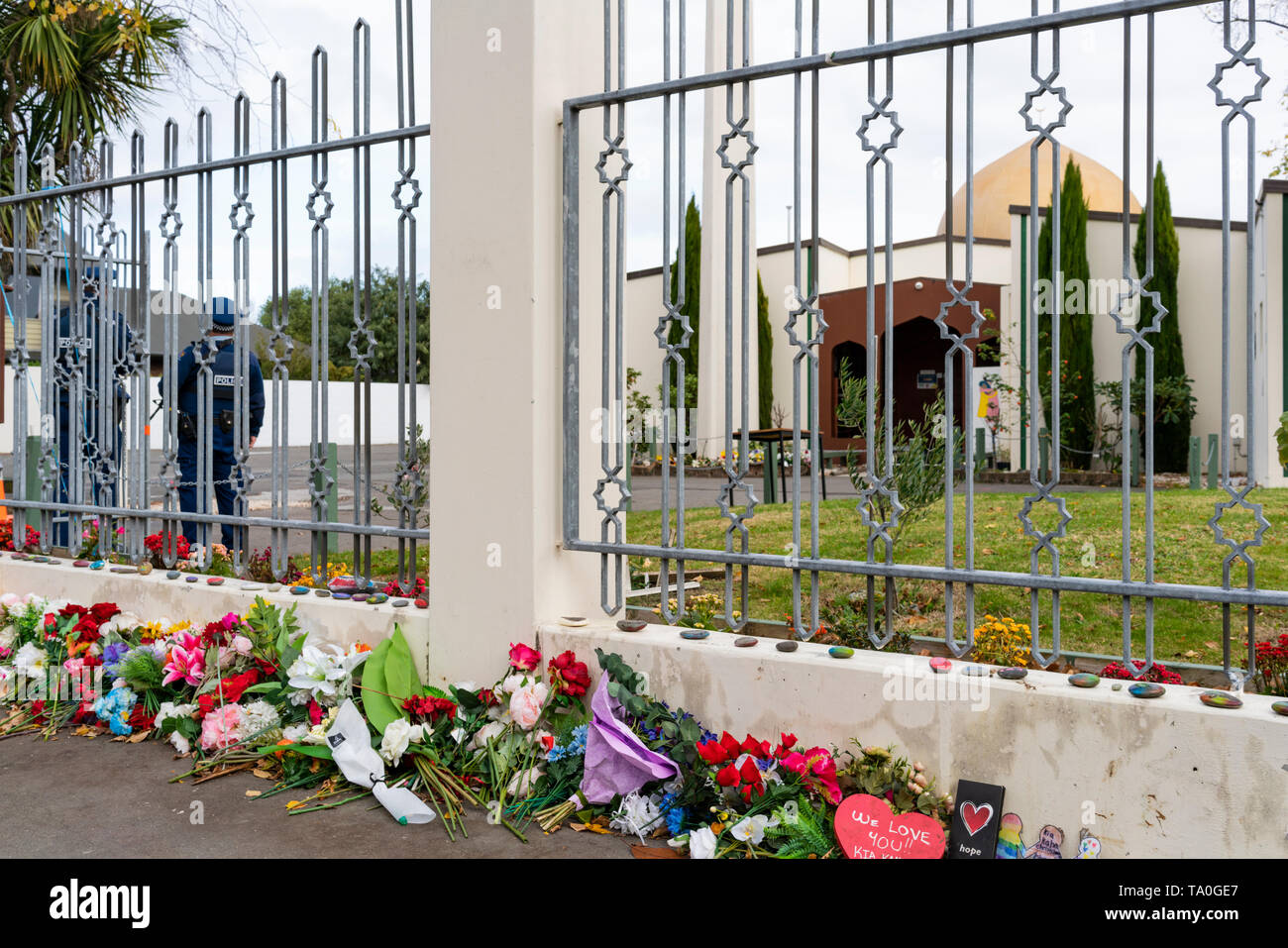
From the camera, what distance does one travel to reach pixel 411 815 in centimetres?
323

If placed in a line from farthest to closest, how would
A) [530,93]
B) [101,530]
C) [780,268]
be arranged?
[780,268]
[101,530]
[530,93]

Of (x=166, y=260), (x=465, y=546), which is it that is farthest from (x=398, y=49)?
(x=465, y=546)

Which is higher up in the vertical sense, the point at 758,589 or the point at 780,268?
the point at 780,268

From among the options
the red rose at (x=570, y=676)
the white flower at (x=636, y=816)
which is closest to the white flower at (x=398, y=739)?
the red rose at (x=570, y=676)

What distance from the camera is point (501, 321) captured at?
3613 mm

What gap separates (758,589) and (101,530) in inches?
136

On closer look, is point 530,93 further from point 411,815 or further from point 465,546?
point 411,815

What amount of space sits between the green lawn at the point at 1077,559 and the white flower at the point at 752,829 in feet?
3.92

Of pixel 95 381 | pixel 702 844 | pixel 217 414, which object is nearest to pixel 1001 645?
pixel 702 844

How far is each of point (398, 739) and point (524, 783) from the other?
0.47m

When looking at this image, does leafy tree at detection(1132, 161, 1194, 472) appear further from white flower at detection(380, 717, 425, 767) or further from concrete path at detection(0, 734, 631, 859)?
concrete path at detection(0, 734, 631, 859)

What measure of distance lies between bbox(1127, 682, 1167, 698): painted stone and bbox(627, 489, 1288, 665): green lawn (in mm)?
970

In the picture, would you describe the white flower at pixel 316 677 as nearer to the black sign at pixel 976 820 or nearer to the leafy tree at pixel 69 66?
the black sign at pixel 976 820
